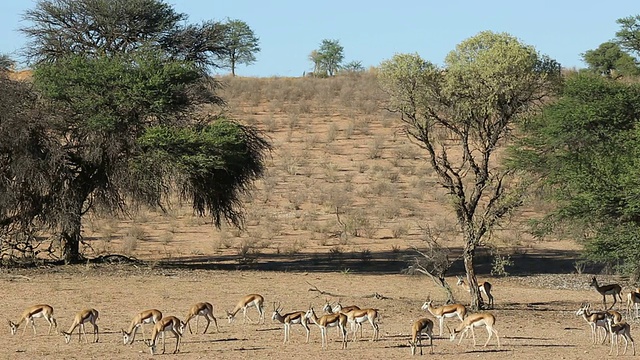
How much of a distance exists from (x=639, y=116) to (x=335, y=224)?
14.1 metres

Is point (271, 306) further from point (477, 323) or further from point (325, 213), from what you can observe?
point (325, 213)

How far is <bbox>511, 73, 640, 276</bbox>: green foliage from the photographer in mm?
26922

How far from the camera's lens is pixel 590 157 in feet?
97.4

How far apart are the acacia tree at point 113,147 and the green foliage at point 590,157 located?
9482 millimetres

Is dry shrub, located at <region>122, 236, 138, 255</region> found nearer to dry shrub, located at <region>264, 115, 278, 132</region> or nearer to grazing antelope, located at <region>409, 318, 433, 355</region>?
grazing antelope, located at <region>409, 318, 433, 355</region>

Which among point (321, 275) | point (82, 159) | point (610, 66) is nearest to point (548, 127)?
point (321, 275)

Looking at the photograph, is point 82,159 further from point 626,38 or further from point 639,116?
point 626,38

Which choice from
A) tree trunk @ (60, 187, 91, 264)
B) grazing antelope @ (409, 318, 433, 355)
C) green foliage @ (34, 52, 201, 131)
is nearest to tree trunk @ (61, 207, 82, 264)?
tree trunk @ (60, 187, 91, 264)

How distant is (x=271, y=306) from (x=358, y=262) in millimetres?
10807

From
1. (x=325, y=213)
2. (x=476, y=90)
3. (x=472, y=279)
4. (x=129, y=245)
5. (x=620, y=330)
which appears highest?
(x=476, y=90)

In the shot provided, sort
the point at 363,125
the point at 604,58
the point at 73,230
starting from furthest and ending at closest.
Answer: the point at 604,58, the point at 363,125, the point at 73,230

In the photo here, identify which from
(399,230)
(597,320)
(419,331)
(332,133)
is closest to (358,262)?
(399,230)

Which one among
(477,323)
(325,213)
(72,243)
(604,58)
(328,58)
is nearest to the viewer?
(477,323)

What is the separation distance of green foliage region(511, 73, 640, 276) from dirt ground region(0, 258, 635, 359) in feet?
7.18
